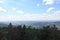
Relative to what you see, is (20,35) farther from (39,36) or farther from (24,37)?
(39,36)

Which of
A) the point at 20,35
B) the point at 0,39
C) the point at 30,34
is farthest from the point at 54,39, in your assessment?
the point at 0,39

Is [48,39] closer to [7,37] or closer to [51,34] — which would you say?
[51,34]

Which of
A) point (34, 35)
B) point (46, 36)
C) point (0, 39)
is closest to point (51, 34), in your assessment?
point (46, 36)

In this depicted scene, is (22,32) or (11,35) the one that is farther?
(22,32)

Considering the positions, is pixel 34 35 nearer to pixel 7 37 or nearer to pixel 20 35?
pixel 20 35

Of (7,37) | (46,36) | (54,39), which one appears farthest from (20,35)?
(54,39)

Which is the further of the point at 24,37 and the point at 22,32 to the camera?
the point at 22,32
